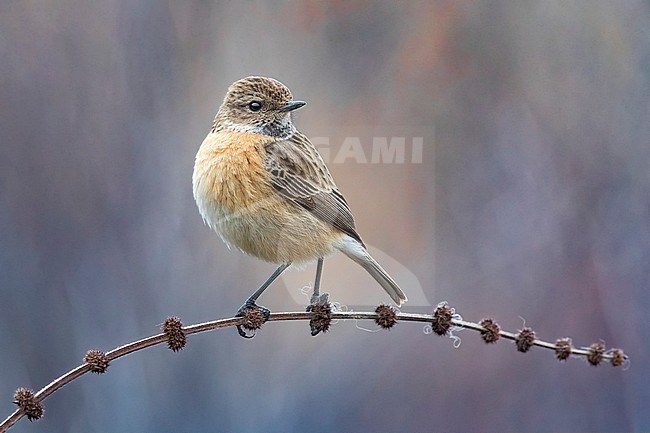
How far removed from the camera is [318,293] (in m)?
1.32

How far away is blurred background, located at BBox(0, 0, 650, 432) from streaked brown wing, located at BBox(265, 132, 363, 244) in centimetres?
16

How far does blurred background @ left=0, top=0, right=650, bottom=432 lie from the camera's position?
160cm

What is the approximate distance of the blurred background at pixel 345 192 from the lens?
5.24 feet

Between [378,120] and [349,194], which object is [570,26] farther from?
[349,194]

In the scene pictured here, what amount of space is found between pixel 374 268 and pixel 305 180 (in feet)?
0.74

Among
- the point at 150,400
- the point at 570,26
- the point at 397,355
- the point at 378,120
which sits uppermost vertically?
the point at 570,26

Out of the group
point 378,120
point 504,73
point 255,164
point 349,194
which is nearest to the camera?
point 255,164

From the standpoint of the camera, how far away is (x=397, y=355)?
1688mm

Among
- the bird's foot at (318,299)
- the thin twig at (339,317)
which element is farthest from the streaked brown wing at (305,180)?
the thin twig at (339,317)

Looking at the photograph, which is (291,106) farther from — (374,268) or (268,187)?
(374,268)

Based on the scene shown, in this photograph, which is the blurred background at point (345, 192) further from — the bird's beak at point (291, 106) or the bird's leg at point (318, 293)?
the bird's beak at point (291, 106)

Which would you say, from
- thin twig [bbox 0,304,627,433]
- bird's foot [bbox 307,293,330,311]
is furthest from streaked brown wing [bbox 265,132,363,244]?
thin twig [bbox 0,304,627,433]

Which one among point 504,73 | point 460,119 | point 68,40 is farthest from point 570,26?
point 68,40

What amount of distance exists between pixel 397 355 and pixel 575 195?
55 cm
